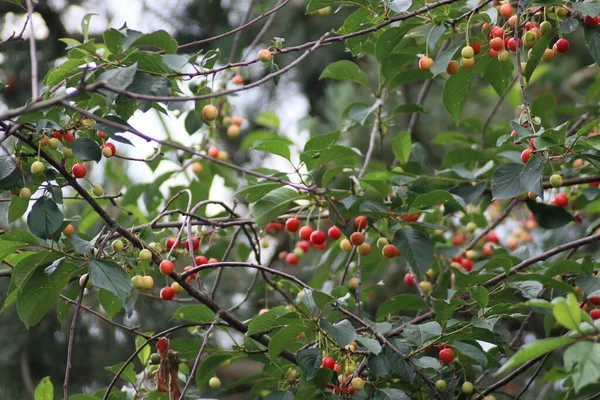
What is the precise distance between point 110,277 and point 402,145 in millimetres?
1066

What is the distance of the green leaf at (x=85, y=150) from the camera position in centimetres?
151

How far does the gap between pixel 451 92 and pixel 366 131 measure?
172 cm

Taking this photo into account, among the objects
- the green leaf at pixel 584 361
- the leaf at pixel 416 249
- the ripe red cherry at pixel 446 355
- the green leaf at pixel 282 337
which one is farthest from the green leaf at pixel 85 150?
the green leaf at pixel 584 361

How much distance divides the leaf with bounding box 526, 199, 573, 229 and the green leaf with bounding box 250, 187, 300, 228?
78 cm

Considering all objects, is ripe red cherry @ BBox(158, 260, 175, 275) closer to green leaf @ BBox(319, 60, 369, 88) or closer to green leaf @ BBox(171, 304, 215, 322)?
green leaf @ BBox(171, 304, 215, 322)

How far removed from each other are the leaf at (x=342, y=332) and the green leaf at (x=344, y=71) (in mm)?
838

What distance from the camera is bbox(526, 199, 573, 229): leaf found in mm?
2186

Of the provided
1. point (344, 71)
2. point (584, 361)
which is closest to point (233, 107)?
point (344, 71)

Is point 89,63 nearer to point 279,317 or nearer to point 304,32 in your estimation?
point 279,317

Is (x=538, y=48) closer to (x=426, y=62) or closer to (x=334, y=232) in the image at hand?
(x=426, y=62)

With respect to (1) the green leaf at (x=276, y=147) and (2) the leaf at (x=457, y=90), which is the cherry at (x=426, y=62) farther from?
A: (1) the green leaf at (x=276, y=147)

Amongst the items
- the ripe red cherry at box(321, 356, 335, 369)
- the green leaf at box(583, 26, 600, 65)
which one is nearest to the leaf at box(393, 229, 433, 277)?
the ripe red cherry at box(321, 356, 335, 369)

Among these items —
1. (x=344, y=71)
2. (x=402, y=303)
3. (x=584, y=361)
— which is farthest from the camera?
(x=344, y=71)

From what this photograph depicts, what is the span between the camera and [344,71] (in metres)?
2.16
